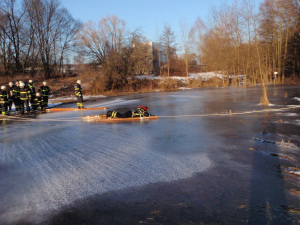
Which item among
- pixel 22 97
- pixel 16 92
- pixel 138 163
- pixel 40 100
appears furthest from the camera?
pixel 40 100

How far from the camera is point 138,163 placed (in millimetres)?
5461

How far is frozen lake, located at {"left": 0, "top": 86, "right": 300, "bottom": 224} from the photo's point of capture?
3.79 metres

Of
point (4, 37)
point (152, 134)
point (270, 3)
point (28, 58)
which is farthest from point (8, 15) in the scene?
point (152, 134)

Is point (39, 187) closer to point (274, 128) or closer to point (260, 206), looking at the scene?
point (260, 206)

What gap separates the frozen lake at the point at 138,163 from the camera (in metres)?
3.79

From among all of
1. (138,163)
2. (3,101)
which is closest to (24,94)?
(3,101)

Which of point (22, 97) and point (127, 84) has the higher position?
point (127, 84)

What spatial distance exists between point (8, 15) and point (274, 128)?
4206 cm

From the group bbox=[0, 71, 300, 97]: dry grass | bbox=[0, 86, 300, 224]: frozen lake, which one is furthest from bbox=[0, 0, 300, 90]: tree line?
bbox=[0, 86, 300, 224]: frozen lake

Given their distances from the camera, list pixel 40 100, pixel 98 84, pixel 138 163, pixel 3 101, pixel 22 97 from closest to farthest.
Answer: pixel 138 163 → pixel 3 101 → pixel 22 97 → pixel 40 100 → pixel 98 84

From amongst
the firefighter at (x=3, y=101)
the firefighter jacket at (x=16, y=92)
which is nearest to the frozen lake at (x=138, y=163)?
the firefighter at (x=3, y=101)

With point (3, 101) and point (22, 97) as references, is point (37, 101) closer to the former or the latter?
point (22, 97)

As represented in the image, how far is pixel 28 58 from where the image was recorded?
139 ft

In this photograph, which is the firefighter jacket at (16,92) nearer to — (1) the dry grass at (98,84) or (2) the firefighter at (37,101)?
(2) the firefighter at (37,101)
